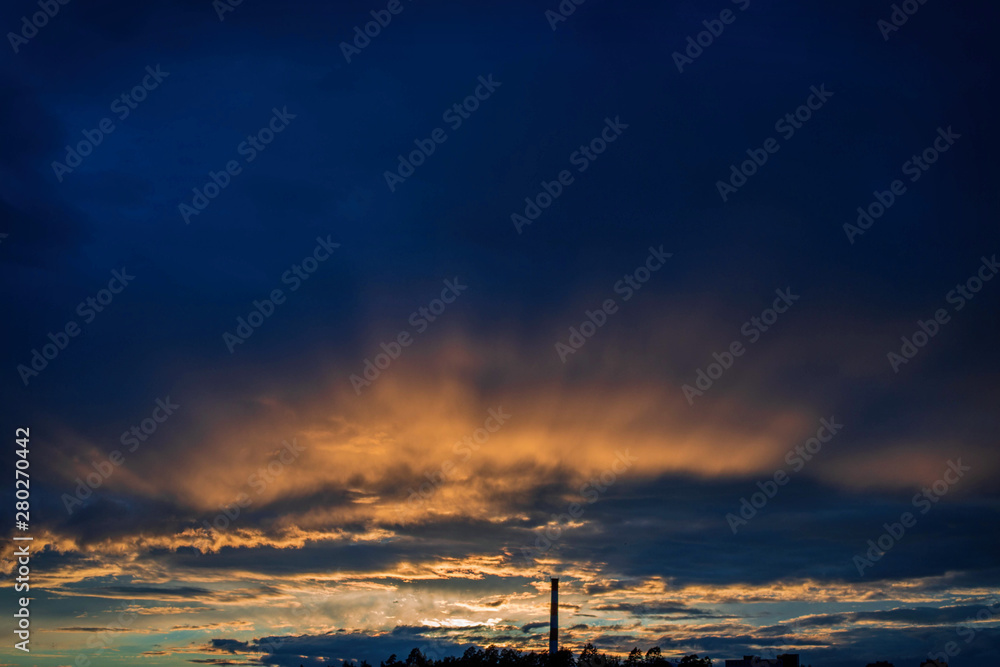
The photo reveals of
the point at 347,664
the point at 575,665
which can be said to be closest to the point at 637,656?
the point at 575,665

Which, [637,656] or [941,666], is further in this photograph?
[637,656]

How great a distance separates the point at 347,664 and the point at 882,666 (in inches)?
4352

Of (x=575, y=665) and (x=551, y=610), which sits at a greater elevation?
(x=551, y=610)

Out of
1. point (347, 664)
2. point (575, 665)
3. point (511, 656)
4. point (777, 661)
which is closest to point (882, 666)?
point (777, 661)

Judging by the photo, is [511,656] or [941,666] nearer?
[941,666]

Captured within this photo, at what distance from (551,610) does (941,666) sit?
208 ft

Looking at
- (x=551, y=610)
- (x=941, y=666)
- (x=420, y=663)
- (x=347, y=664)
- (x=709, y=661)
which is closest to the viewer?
(x=941, y=666)

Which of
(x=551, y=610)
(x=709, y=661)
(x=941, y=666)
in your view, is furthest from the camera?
(x=551, y=610)

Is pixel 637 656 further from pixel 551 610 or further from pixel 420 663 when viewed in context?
pixel 420 663

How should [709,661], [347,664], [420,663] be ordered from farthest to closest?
[347,664]
[420,663]
[709,661]

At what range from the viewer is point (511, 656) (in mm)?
164000

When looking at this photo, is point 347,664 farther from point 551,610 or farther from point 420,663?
point 551,610

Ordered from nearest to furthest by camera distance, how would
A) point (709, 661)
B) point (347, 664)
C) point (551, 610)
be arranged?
point (709, 661) < point (551, 610) < point (347, 664)

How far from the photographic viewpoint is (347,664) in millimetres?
195875
